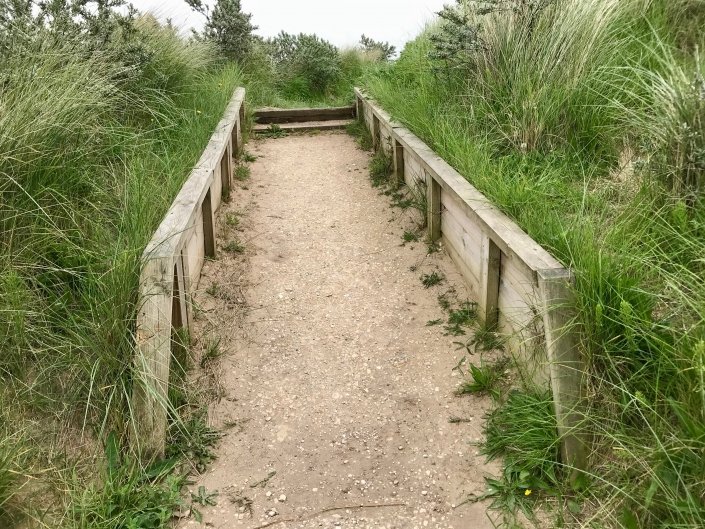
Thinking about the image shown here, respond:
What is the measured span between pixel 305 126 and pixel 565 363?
21.7 ft

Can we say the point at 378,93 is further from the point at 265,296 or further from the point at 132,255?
the point at 132,255

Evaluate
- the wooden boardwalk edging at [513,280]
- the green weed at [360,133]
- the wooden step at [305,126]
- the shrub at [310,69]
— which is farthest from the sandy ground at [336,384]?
the shrub at [310,69]

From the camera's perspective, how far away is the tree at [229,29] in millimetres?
10094

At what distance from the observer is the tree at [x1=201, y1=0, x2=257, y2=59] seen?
1009 cm

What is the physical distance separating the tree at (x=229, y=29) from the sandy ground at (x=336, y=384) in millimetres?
5625

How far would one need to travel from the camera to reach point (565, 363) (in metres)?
2.47

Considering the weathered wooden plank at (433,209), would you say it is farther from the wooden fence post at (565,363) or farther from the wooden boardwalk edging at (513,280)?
the wooden fence post at (565,363)

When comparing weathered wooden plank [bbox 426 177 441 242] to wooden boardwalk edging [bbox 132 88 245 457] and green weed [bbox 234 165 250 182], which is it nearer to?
wooden boardwalk edging [bbox 132 88 245 457]

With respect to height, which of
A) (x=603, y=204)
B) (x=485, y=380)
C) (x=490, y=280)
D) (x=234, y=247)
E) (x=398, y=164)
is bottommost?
(x=485, y=380)

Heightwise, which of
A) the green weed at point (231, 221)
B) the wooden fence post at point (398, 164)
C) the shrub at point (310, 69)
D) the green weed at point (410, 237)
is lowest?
the green weed at point (410, 237)

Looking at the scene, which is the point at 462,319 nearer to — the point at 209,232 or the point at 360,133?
the point at 209,232

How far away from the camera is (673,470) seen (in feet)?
6.59

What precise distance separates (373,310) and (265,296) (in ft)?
2.15

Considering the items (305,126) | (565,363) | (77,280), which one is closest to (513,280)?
(565,363)
